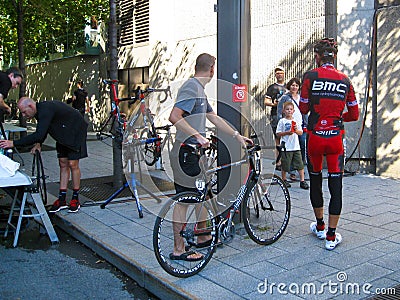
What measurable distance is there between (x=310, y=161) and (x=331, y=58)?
108cm

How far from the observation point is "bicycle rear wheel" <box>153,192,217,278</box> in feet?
14.5

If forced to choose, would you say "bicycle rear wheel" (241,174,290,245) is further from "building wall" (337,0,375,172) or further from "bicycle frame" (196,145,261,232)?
"building wall" (337,0,375,172)

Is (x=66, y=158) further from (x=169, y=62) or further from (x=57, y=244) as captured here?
(x=169, y=62)

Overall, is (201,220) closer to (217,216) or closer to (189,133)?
(217,216)

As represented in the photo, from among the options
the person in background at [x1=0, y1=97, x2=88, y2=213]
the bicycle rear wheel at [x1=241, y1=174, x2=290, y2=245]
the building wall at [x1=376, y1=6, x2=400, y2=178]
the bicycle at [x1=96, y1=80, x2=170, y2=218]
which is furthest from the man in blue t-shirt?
the building wall at [x1=376, y1=6, x2=400, y2=178]

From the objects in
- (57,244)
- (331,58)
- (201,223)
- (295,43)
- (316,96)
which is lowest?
(57,244)

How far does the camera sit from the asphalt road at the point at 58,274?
4.53 meters

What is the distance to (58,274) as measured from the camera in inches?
197

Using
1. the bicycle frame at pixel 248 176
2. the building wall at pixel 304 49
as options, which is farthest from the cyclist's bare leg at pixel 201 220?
the building wall at pixel 304 49

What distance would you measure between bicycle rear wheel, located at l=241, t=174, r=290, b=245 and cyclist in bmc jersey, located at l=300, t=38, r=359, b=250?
1.60 feet

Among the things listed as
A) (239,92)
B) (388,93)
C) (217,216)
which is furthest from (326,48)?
(388,93)

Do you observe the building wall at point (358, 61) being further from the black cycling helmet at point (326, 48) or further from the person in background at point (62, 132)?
the person in background at point (62, 132)

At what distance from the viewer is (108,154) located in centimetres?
1296

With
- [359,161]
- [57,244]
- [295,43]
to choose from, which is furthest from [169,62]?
[57,244]
